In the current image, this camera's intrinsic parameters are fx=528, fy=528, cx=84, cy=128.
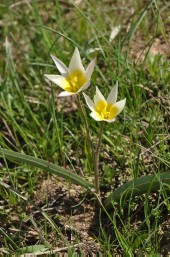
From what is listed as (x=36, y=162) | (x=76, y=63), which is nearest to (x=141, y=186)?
(x=36, y=162)

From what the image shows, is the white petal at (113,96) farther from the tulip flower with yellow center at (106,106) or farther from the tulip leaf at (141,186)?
the tulip leaf at (141,186)

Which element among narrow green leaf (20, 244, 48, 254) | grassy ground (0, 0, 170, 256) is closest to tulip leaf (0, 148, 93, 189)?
grassy ground (0, 0, 170, 256)

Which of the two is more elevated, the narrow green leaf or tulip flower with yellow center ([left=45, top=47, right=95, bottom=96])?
tulip flower with yellow center ([left=45, top=47, right=95, bottom=96])

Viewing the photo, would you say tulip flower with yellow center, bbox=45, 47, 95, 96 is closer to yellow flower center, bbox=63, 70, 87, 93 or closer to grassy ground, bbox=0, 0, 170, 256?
yellow flower center, bbox=63, 70, 87, 93

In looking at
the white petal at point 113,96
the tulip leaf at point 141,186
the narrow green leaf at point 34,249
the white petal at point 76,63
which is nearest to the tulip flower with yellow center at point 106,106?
the white petal at point 113,96

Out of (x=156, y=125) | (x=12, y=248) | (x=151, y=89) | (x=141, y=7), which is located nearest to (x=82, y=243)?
(x=12, y=248)

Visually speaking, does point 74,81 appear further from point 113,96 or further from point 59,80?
point 113,96

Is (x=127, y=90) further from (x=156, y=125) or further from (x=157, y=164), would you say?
(x=157, y=164)
